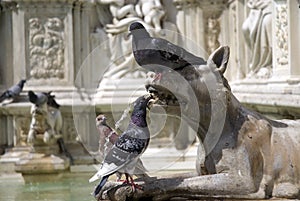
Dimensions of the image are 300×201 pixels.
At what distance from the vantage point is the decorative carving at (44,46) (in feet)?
33.6

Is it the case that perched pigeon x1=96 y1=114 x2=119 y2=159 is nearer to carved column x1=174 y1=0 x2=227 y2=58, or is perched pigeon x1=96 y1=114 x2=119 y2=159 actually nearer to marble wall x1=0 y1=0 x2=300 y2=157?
marble wall x1=0 y1=0 x2=300 y2=157

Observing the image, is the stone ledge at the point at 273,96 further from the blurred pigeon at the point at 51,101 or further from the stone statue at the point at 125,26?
the blurred pigeon at the point at 51,101

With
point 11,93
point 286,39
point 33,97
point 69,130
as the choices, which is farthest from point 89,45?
point 286,39

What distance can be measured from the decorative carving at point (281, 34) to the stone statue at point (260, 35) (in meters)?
0.71

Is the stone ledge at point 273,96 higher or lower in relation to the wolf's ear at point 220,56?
lower

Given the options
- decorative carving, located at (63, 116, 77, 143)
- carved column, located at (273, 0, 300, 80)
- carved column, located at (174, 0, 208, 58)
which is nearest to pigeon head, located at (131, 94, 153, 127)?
carved column, located at (273, 0, 300, 80)

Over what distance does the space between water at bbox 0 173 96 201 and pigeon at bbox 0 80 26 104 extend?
1.17m

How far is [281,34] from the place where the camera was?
7.79 m

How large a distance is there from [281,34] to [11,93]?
13.3 ft

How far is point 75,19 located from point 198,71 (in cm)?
742

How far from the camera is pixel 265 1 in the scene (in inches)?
344

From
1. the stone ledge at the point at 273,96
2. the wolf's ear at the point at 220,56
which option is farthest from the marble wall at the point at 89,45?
the wolf's ear at the point at 220,56

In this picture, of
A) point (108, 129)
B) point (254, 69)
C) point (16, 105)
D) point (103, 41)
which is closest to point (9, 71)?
point (16, 105)

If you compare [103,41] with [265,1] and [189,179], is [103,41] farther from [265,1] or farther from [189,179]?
[189,179]
